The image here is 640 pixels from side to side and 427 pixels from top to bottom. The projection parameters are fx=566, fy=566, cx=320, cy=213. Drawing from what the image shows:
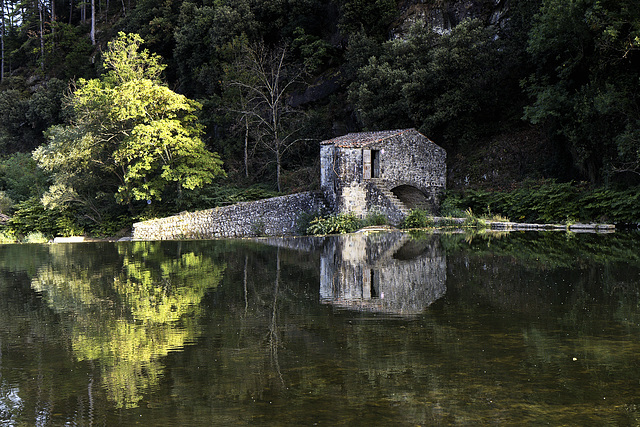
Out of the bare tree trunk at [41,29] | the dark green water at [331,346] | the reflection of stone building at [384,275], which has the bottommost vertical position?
the dark green water at [331,346]

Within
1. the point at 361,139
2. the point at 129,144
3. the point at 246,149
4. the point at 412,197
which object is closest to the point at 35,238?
the point at 129,144

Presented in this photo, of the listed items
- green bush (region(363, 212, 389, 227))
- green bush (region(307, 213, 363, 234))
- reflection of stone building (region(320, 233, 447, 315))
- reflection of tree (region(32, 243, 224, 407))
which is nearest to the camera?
reflection of tree (region(32, 243, 224, 407))

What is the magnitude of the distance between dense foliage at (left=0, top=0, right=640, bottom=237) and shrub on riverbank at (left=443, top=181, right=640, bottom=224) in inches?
8.3

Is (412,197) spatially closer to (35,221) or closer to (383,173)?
(383,173)

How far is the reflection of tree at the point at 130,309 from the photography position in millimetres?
5262

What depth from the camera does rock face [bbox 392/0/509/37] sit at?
29.9 m

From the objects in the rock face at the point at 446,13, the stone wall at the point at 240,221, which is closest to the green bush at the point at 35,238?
the stone wall at the point at 240,221

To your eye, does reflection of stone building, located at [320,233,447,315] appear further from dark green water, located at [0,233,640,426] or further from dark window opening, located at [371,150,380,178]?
dark window opening, located at [371,150,380,178]

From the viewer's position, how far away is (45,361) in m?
5.52

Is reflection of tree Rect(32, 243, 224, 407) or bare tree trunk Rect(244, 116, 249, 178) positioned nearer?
reflection of tree Rect(32, 243, 224, 407)

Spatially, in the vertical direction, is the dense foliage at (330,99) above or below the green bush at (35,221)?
above

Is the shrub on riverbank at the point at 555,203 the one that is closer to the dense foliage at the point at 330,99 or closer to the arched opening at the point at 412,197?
the dense foliage at the point at 330,99

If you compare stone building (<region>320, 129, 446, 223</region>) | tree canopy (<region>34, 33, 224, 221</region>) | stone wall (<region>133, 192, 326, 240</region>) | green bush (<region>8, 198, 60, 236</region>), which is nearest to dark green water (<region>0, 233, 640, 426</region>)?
stone building (<region>320, 129, 446, 223</region>)

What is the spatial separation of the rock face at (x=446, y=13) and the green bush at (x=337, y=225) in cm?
1237
